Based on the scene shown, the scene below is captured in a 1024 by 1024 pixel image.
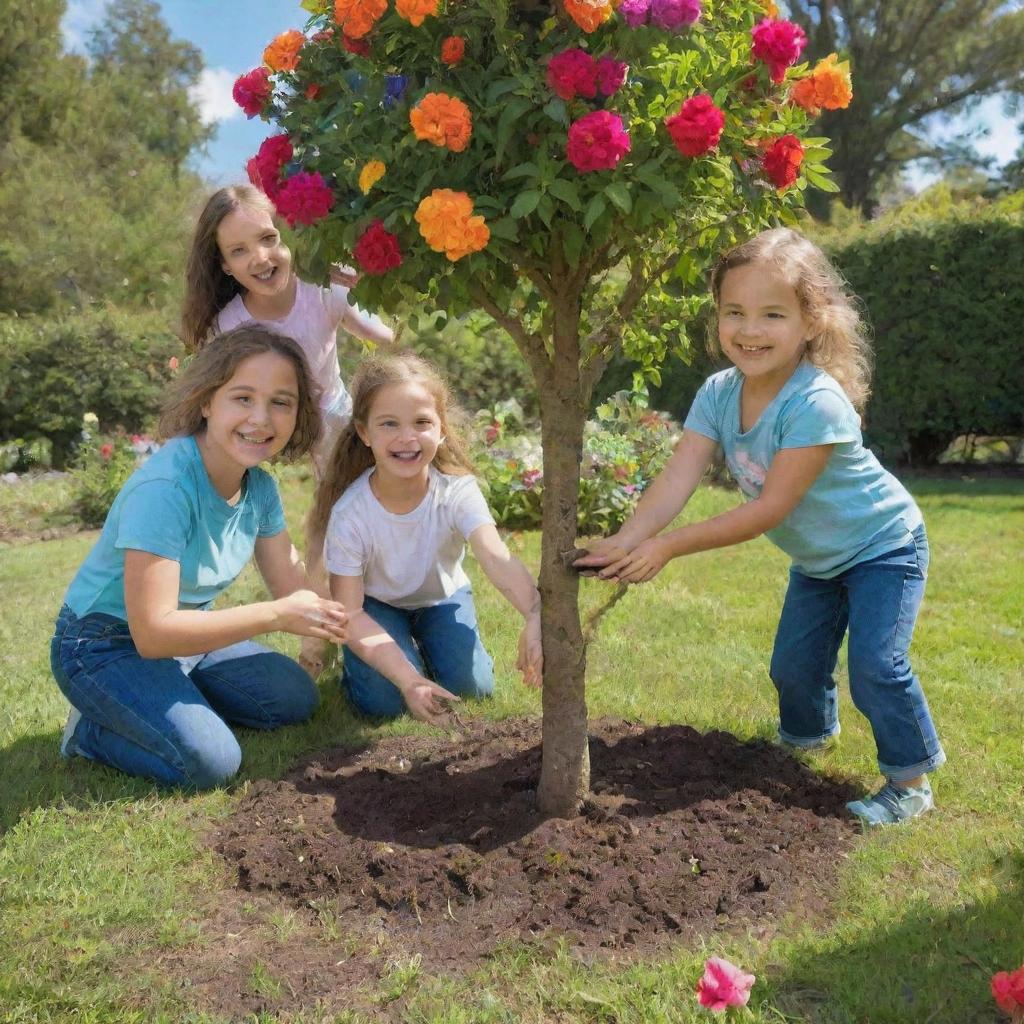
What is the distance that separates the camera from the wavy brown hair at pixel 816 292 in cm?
264

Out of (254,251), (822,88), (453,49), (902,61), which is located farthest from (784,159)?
(902,61)

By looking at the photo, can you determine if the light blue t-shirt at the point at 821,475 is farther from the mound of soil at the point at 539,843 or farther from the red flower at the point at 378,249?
the red flower at the point at 378,249

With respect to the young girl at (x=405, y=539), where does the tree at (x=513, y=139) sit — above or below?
above

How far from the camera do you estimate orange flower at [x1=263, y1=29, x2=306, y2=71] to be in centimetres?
225

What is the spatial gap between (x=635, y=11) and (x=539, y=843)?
184 cm

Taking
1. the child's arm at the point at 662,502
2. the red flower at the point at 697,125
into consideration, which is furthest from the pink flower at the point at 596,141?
the child's arm at the point at 662,502

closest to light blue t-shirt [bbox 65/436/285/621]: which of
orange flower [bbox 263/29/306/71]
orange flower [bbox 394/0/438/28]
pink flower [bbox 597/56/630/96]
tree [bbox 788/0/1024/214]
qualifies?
orange flower [bbox 263/29/306/71]

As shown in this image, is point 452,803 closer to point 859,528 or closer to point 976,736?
point 859,528

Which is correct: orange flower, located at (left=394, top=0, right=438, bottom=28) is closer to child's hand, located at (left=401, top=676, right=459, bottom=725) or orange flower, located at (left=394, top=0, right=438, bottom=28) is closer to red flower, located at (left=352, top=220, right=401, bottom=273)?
red flower, located at (left=352, top=220, right=401, bottom=273)

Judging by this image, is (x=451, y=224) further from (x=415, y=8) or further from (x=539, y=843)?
(x=539, y=843)

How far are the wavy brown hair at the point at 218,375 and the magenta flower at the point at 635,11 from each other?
4.95 feet

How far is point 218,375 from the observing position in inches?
121

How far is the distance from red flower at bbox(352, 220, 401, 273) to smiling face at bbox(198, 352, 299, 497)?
1.04 metres

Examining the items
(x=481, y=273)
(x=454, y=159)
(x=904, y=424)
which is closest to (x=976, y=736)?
(x=481, y=273)
